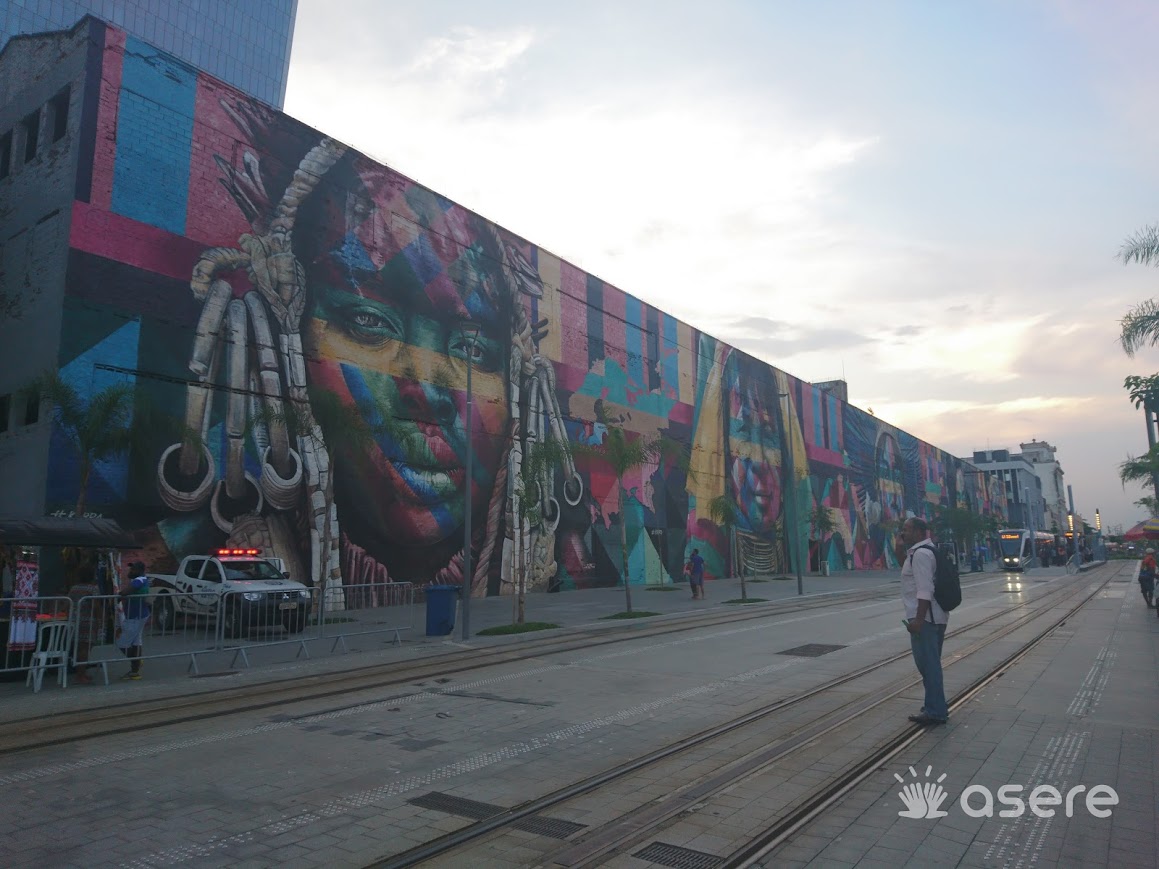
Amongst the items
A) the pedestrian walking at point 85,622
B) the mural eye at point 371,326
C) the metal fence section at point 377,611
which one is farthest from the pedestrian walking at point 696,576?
the pedestrian walking at point 85,622

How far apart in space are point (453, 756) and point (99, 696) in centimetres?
618

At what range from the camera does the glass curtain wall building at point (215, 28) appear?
64438 millimetres

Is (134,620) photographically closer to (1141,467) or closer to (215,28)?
(1141,467)

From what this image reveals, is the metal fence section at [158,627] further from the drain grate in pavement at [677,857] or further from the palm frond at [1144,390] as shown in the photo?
the palm frond at [1144,390]

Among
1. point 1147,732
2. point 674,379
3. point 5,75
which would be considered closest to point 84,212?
point 5,75

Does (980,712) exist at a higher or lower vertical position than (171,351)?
lower

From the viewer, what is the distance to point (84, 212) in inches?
787

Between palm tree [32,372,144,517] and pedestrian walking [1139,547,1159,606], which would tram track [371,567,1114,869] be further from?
pedestrian walking [1139,547,1159,606]

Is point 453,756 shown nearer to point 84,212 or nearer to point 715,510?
point 84,212

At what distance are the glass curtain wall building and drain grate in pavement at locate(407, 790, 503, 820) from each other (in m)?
72.2

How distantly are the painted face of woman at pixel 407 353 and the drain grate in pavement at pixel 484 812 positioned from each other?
17004 mm

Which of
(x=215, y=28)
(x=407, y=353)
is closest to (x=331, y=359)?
(x=407, y=353)

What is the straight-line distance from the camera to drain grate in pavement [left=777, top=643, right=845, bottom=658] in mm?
13500

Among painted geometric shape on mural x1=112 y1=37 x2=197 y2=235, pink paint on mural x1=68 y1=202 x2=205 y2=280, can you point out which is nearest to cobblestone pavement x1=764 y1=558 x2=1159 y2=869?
pink paint on mural x1=68 y1=202 x2=205 y2=280
